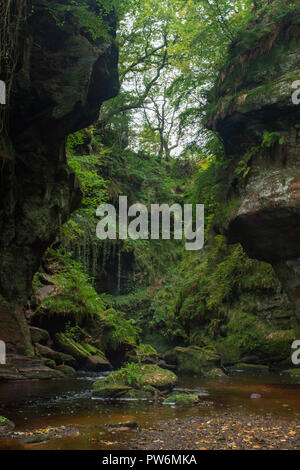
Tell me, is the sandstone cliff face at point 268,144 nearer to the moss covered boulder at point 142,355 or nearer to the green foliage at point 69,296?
the moss covered boulder at point 142,355

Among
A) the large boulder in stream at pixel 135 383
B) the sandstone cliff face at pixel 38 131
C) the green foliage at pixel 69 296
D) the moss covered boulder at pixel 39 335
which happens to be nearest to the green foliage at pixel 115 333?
the green foliage at pixel 69 296

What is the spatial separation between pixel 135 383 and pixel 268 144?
6.66 meters

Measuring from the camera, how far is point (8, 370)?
826cm

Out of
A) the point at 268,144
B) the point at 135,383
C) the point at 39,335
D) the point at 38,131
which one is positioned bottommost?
the point at 135,383

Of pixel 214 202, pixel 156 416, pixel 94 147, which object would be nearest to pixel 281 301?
pixel 214 202

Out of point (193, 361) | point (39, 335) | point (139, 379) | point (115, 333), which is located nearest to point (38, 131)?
point (39, 335)

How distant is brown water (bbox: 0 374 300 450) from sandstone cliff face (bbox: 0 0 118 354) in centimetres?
174

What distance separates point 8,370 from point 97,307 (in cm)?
689

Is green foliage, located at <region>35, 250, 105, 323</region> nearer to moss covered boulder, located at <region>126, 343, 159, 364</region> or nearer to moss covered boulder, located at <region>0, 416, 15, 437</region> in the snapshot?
moss covered boulder, located at <region>126, 343, 159, 364</region>

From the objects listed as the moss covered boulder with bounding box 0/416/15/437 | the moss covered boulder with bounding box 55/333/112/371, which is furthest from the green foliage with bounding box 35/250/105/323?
the moss covered boulder with bounding box 0/416/15/437

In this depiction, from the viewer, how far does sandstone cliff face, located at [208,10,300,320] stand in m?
9.36

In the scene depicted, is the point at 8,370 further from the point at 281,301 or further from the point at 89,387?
the point at 281,301

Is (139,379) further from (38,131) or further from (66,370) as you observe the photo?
(38,131)

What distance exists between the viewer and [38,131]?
31.4 feet
